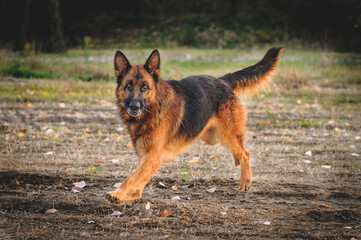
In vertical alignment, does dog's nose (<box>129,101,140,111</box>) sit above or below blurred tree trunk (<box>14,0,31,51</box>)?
below

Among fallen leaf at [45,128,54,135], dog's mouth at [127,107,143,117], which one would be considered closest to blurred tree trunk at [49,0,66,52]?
fallen leaf at [45,128,54,135]

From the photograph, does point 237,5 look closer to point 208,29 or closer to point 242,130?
point 208,29

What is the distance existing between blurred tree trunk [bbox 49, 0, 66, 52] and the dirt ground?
57.0ft

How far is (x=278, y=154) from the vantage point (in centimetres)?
669

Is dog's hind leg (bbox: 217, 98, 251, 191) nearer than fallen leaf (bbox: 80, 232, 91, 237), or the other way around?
fallen leaf (bbox: 80, 232, 91, 237)

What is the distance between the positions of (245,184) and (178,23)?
3292 centimetres

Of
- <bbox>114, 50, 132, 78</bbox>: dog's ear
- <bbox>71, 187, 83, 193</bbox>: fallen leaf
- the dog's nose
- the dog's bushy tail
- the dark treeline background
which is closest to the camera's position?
the dog's nose

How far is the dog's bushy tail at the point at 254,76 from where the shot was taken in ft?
19.4

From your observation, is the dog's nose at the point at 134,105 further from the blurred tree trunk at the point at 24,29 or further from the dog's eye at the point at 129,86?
the blurred tree trunk at the point at 24,29

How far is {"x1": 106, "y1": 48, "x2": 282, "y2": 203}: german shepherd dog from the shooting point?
442 cm

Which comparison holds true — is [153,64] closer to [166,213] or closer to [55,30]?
[166,213]

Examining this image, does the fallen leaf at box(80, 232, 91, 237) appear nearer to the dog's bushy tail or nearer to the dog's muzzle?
the dog's muzzle

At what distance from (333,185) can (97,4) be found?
3895 centimetres

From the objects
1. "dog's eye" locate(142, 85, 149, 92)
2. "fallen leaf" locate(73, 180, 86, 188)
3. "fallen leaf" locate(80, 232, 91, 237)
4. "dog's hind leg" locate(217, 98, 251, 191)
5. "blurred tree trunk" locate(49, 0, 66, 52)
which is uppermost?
"blurred tree trunk" locate(49, 0, 66, 52)
